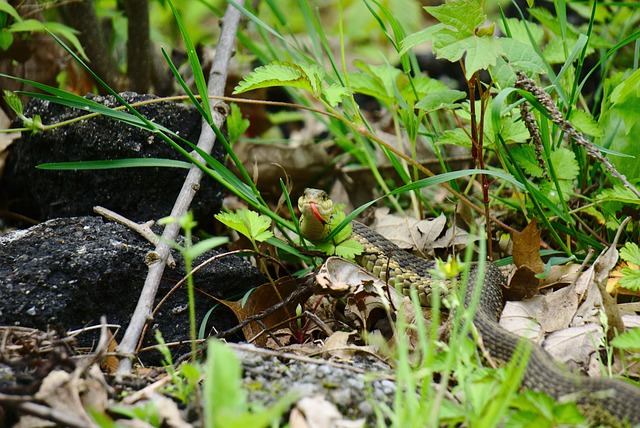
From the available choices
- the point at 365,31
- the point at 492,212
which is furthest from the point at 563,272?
the point at 365,31

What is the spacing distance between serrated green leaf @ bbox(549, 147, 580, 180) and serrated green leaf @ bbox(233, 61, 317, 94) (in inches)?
49.9

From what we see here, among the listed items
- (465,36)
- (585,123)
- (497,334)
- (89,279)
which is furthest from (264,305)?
(585,123)

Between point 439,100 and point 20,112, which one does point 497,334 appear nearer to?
point 439,100

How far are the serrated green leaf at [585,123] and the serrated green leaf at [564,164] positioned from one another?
5.5 inches

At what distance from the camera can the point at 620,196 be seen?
121 inches

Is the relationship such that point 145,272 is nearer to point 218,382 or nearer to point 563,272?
point 218,382

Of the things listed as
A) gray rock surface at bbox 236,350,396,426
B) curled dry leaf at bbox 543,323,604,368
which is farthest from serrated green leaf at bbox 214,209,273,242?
curled dry leaf at bbox 543,323,604,368

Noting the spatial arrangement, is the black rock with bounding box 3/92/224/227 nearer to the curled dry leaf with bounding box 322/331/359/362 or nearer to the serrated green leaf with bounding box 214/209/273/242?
the serrated green leaf with bounding box 214/209/273/242

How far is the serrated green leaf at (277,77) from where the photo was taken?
2.85 meters

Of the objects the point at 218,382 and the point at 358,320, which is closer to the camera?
the point at 218,382

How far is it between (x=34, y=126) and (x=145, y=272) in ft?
3.01

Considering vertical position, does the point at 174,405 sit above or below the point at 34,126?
below

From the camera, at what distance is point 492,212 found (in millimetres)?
4117

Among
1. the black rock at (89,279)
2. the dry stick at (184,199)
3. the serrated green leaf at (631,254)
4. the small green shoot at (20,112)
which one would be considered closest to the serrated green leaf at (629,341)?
the serrated green leaf at (631,254)
